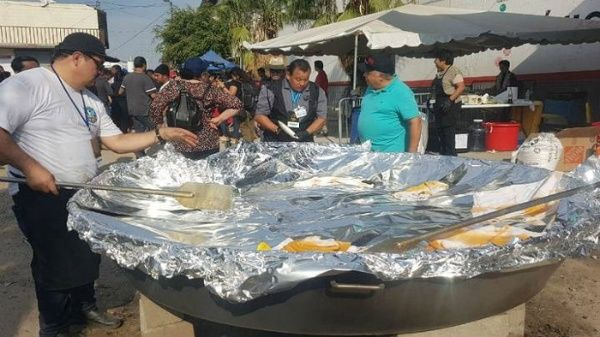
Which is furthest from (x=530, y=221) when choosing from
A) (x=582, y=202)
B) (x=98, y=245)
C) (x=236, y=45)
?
(x=236, y=45)

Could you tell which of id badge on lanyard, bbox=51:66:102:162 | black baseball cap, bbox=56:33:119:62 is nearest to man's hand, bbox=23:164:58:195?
id badge on lanyard, bbox=51:66:102:162

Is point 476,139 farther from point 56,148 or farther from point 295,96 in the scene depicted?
point 56,148

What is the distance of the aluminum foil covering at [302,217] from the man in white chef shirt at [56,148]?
0.21 meters

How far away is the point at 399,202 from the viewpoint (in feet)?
9.26

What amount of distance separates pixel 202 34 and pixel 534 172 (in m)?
22.1

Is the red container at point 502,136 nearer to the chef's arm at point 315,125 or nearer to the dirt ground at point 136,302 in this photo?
the dirt ground at point 136,302

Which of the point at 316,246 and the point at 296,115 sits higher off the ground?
the point at 296,115

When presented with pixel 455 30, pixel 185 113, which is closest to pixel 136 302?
pixel 185 113

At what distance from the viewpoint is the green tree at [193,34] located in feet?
73.9

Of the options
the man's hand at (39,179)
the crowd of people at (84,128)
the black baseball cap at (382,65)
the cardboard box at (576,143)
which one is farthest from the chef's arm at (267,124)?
the cardboard box at (576,143)

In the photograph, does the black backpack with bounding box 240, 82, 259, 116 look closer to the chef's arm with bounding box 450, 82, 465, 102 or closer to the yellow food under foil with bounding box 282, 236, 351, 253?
the chef's arm with bounding box 450, 82, 465, 102

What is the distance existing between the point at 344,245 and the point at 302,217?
735mm

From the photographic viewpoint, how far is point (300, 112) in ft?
14.0

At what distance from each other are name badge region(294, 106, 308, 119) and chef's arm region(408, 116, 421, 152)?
1.02 m
